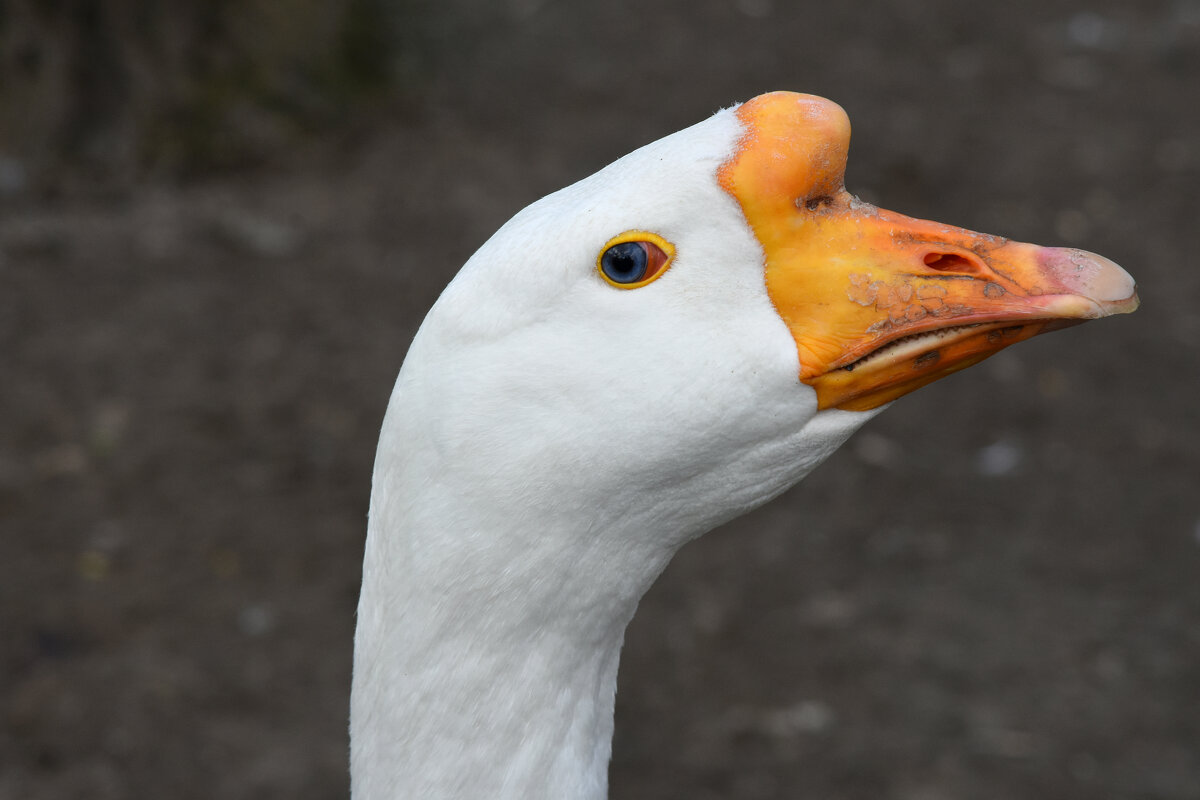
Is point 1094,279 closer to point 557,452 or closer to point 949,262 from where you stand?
point 949,262

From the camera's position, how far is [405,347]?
19.3 feet

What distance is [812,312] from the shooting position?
1740 mm

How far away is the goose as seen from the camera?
1.72m

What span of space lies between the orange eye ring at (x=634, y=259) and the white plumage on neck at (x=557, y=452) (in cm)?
1

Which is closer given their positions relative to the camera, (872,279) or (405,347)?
(872,279)

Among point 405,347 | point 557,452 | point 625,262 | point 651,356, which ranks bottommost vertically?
point 405,347

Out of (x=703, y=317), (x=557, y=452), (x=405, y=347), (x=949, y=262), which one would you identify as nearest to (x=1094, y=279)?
(x=949, y=262)

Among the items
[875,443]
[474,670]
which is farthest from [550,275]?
[875,443]

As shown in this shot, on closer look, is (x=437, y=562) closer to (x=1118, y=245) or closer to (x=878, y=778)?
(x=878, y=778)

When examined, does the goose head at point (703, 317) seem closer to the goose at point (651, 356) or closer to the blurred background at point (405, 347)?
the goose at point (651, 356)

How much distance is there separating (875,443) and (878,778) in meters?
Answer: 1.71

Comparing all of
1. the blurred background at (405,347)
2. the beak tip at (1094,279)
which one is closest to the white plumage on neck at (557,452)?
the beak tip at (1094,279)

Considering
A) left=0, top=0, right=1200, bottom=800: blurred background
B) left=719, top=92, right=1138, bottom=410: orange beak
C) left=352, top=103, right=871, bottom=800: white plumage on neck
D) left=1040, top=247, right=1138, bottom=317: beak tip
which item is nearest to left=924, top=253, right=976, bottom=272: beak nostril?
left=719, top=92, right=1138, bottom=410: orange beak

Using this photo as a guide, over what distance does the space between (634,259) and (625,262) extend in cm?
1
